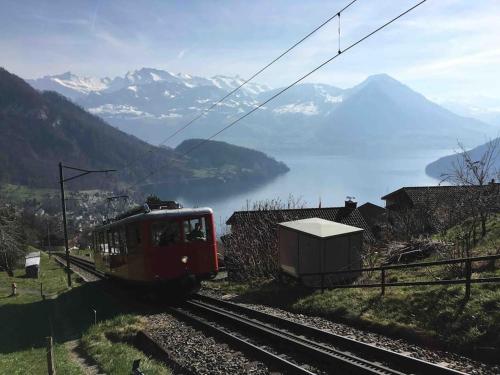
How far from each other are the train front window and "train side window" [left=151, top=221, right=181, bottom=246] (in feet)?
1.05

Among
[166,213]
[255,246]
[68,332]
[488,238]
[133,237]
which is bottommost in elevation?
[68,332]

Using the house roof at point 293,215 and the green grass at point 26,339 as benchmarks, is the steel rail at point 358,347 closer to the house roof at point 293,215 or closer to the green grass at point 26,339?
the green grass at point 26,339

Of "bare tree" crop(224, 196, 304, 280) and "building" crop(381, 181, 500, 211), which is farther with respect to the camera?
"bare tree" crop(224, 196, 304, 280)

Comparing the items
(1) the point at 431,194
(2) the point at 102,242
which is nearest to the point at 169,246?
(2) the point at 102,242

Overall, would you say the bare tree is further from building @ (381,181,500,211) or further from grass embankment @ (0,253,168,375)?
building @ (381,181,500,211)

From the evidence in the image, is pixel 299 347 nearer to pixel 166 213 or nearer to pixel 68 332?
pixel 166 213

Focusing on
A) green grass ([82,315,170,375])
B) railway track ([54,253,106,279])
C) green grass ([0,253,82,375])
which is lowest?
railway track ([54,253,106,279])

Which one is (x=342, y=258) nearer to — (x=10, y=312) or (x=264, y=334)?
(x=264, y=334)

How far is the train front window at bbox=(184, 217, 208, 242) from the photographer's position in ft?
53.2

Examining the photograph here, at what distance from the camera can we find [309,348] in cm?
926

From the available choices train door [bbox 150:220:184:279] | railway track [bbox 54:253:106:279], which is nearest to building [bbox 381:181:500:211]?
train door [bbox 150:220:184:279]

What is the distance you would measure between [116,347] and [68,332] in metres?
4.72

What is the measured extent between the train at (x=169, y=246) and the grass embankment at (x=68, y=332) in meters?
1.73

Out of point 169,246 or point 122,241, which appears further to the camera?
point 122,241
